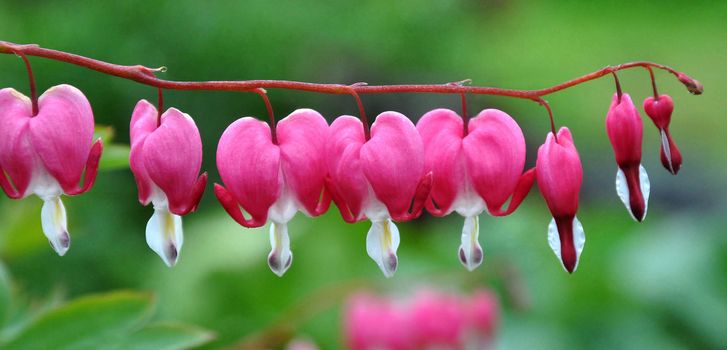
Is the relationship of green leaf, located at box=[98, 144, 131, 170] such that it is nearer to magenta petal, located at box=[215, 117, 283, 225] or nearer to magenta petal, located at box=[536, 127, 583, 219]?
magenta petal, located at box=[215, 117, 283, 225]

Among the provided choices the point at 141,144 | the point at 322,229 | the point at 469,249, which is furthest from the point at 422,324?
the point at 322,229

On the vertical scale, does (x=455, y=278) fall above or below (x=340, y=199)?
below

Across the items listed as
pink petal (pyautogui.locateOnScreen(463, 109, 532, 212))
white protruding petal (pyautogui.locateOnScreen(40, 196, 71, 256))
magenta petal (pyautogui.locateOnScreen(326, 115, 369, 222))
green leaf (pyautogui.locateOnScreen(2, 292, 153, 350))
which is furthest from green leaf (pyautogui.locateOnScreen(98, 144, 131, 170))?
pink petal (pyautogui.locateOnScreen(463, 109, 532, 212))

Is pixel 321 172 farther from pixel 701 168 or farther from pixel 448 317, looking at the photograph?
pixel 701 168

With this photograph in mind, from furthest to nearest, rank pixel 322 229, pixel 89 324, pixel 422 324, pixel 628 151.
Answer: pixel 322 229 → pixel 422 324 → pixel 89 324 → pixel 628 151

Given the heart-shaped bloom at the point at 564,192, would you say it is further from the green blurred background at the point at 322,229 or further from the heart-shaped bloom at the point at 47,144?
the green blurred background at the point at 322,229

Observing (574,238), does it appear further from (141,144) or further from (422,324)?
(422,324)

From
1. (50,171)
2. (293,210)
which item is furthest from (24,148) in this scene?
(293,210)
